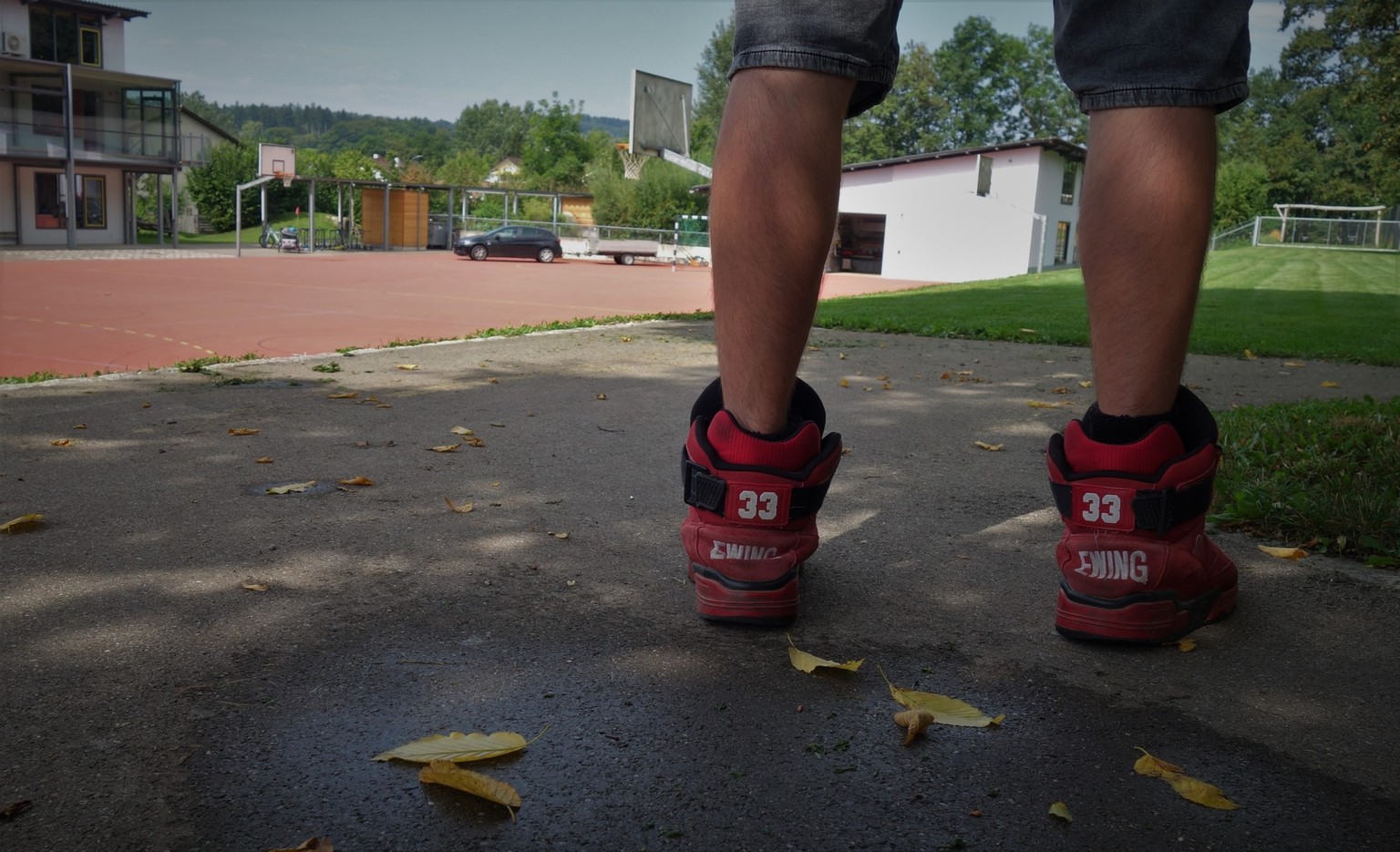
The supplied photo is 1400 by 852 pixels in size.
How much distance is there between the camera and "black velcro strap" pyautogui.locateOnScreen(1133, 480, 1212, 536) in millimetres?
1757

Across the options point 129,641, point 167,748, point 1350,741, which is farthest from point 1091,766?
point 129,641

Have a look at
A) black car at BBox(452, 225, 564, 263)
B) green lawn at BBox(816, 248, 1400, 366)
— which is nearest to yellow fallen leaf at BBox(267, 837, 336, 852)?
green lawn at BBox(816, 248, 1400, 366)

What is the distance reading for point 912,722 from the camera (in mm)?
1444

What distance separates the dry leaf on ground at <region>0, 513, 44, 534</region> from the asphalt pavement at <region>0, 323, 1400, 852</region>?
0.13 feet

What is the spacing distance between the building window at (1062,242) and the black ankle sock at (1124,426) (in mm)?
47530

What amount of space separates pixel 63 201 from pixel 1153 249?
150 ft

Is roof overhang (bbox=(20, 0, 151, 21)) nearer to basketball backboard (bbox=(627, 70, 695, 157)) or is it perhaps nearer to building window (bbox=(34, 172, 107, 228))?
building window (bbox=(34, 172, 107, 228))

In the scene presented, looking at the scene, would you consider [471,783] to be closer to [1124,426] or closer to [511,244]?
[1124,426]

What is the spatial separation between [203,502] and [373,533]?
56 centimetres

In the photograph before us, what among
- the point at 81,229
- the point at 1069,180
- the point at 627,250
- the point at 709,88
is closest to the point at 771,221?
the point at 627,250

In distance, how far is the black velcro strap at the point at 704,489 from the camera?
1.83 meters

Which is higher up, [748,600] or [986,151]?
[986,151]

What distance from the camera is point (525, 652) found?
171cm

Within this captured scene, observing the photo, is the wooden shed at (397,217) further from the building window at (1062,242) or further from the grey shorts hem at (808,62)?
the grey shorts hem at (808,62)
